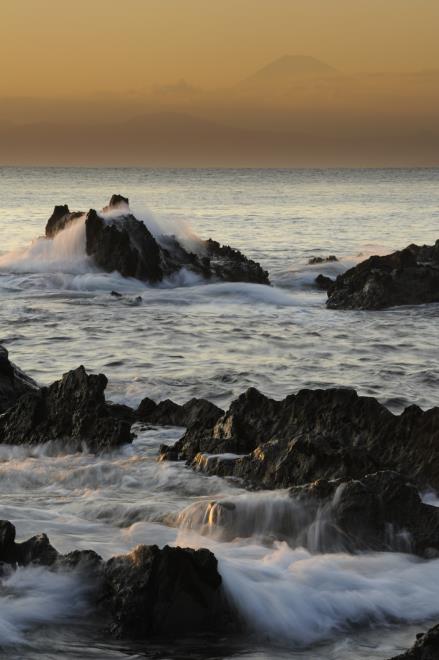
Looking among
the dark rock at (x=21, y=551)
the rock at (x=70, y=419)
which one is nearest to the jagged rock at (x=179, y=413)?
the rock at (x=70, y=419)

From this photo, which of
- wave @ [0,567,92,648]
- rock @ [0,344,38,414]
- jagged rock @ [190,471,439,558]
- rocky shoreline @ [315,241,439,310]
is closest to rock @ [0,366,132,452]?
rock @ [0,344,38,414]

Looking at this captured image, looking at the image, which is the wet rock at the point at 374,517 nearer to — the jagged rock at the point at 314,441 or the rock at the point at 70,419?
A: the jagged rock at the point at 314,441

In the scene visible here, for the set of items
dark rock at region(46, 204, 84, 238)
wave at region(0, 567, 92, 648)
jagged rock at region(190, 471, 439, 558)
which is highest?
dark rock at region(46, 204, 84, 238)

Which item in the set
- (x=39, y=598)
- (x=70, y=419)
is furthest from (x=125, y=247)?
(x=39, y=598)

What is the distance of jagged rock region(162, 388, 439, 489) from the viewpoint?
11.3 metres

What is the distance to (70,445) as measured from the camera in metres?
13.4

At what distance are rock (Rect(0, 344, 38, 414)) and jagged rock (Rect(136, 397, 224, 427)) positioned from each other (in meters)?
1.56

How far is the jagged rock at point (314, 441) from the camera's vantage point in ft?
37.0

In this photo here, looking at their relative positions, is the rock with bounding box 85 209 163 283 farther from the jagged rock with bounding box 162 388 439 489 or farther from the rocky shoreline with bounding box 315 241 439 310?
the jagged rock with bounding box 162 388 439 489

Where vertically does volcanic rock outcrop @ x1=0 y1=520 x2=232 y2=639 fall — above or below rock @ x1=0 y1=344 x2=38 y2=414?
below

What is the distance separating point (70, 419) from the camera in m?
13.7

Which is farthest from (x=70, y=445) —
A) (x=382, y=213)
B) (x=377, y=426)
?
(x=382, y=213)

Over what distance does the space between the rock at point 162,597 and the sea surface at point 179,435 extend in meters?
0.18

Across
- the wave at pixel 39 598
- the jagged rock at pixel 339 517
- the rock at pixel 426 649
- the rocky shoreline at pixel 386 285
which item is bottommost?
the wave at pixel 39 598
